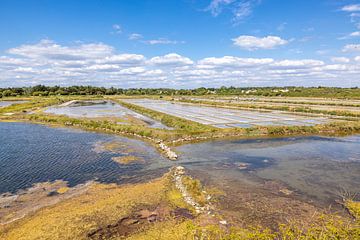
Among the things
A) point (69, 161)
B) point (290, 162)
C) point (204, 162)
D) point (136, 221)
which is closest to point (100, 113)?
point (69, 161)

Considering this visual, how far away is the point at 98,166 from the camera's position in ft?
58.5

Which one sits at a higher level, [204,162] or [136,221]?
[136,221]

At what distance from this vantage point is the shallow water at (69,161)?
15508 millimetres

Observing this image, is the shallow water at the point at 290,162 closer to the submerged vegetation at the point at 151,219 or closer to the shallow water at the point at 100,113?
the submerged vegetation at the point at 151,219

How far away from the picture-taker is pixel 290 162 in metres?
19.5

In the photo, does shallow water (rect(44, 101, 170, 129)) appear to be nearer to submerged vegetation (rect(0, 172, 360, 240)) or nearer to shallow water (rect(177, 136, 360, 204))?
shallow water (rect(177, 136, 360, 204))

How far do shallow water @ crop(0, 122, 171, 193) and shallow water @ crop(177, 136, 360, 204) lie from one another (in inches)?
147

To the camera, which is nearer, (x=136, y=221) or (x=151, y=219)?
(x=136, y=221)

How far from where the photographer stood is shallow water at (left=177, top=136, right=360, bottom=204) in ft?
48.5

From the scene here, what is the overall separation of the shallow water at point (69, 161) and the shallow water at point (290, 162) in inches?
147

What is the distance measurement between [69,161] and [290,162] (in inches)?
686

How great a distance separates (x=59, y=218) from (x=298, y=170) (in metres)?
15.3

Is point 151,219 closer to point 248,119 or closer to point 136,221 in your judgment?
point 136,221

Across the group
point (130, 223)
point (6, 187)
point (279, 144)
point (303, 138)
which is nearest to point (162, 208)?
point (130, 223)
